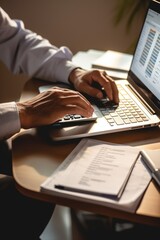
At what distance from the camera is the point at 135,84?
102 cm

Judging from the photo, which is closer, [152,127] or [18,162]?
[18,162]

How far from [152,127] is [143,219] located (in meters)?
0.34

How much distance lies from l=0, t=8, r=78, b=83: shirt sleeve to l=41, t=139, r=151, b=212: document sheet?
42cm

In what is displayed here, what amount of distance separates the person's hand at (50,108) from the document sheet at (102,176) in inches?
3.4

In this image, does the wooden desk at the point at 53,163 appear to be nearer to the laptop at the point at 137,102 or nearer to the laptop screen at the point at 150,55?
the laptop at the point at 137,102

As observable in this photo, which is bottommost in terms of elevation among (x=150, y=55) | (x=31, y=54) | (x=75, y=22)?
(x=75, y=22)

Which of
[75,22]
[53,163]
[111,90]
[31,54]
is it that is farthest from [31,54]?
[75,22]

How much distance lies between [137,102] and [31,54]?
1.46 feet

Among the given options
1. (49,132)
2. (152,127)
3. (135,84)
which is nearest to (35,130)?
(49,132)

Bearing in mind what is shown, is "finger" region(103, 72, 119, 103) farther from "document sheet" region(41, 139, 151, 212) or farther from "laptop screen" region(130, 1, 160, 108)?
"document sheet" region(41, 139, 151, 212)

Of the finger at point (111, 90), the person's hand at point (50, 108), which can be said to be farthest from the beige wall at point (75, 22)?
the person's hand at point (50, 108)

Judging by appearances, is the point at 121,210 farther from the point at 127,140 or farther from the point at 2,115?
the point at 2,115

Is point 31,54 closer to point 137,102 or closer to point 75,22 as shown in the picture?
point 137,102

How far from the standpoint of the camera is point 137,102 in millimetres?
915
